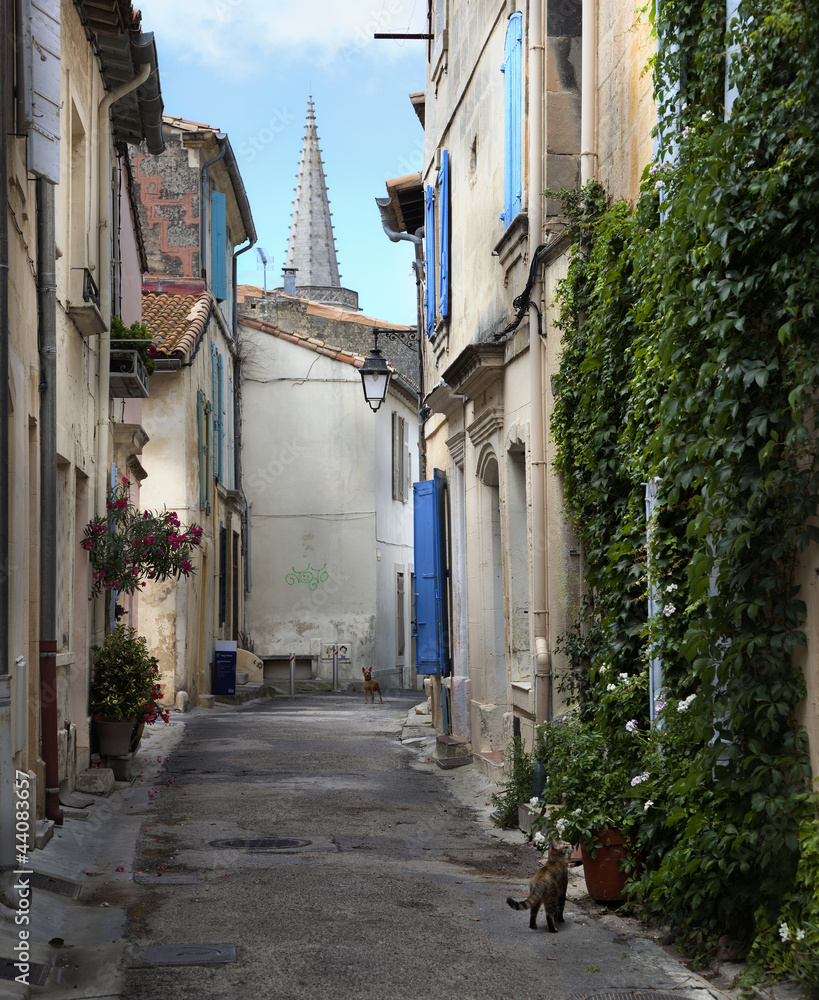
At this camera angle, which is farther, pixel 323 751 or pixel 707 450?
pixel 323 751

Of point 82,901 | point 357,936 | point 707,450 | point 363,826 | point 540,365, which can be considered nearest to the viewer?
point 707,450

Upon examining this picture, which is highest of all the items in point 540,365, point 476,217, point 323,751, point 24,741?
point 476,217

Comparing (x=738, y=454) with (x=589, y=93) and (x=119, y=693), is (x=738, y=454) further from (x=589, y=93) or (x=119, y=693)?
(x=119, y=693)

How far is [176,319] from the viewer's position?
19.4 m

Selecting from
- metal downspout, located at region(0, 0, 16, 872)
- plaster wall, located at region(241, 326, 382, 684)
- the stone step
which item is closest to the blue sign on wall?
plaster wall, located at region(241, 326, 382, 684)

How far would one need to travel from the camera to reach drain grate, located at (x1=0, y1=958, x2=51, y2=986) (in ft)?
14.8

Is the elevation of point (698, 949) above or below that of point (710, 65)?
below

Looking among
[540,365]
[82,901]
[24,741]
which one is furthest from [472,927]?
[540,365]

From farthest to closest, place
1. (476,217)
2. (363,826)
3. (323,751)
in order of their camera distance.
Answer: (323,751) → (476,217) → (363,826)

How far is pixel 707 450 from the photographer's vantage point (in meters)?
4.89

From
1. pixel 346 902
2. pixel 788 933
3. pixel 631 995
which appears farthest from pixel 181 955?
pixel 788 933

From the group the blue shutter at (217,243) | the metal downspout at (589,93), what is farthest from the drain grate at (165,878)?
the blue shutter at (217,243)

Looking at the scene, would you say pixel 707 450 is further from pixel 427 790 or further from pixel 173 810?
pixel 427 790

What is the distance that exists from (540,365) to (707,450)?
4673mm
